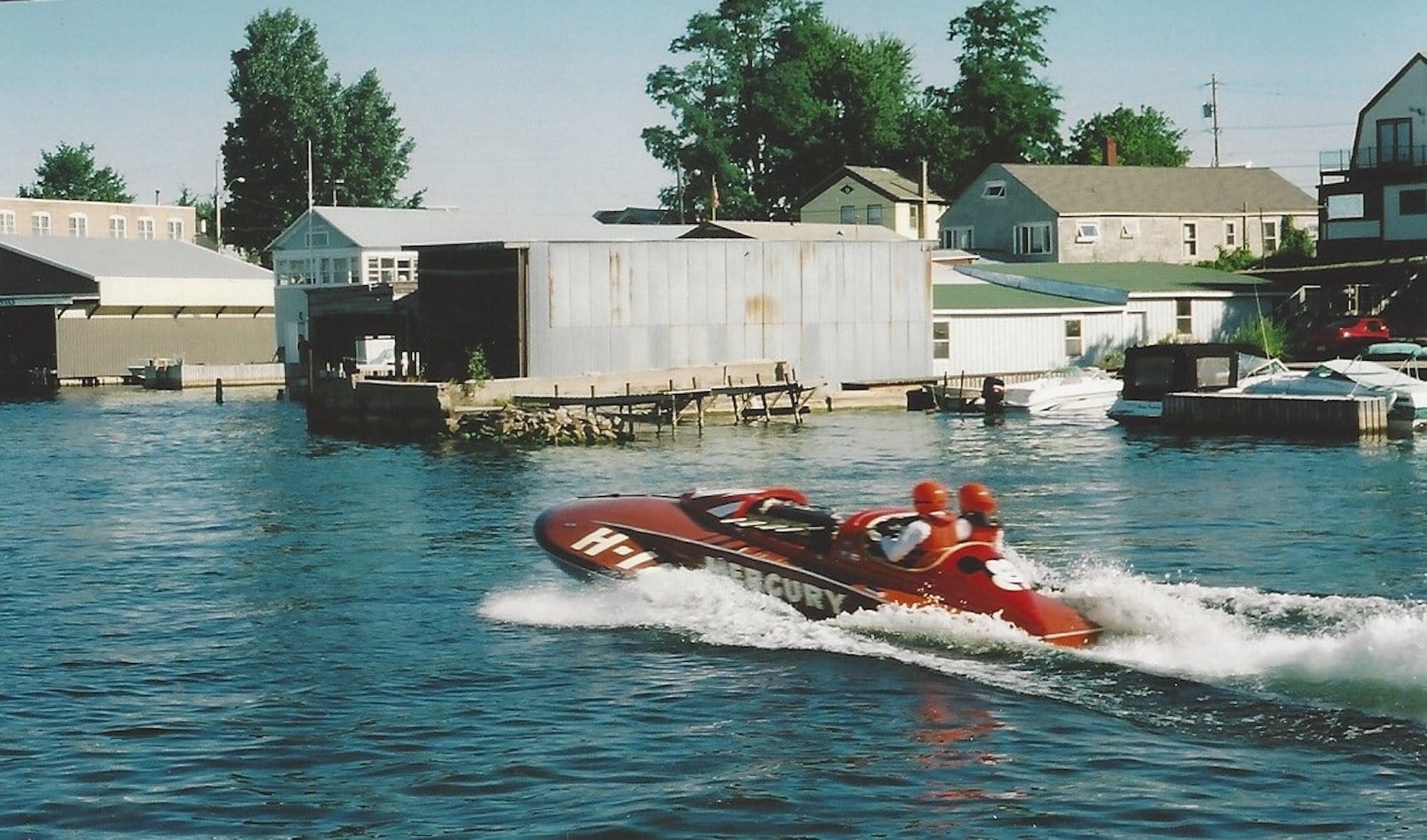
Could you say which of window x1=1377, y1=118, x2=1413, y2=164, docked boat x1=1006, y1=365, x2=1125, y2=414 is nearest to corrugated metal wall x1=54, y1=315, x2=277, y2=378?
docked boat x1=1006, y1=365, x2=1125, y2=414

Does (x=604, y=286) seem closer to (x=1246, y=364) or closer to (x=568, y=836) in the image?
(x=1246, y=364)

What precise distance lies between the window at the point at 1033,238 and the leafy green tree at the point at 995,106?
69.0 ft

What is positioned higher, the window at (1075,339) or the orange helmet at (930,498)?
the window at (1075,339)

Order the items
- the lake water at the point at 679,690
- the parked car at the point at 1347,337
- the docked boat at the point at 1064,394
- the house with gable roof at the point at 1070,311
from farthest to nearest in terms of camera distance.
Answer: the parked car at the point at 1347,337 → the house with gable roof at the point at 1070,311 → the docked boat at the point at 1064,394 → the lake water at the point at 679,690

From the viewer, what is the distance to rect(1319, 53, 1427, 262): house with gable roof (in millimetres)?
81188

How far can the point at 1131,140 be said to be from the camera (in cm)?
12156

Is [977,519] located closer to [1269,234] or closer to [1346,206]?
[1346,206]

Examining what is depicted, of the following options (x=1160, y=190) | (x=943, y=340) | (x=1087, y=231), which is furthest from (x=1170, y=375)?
(x=1160, y=190)

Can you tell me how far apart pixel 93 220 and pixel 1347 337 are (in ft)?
270

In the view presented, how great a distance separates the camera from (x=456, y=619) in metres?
22.8

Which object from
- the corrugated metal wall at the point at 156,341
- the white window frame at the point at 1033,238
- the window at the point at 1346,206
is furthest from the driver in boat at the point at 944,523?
the corrugated metal wall at the point at 156,341

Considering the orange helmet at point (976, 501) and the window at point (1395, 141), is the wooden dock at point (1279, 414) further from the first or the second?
the window at point (1395, 141)

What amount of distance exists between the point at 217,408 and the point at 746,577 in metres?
50.4

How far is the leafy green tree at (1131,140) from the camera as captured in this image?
117375 mm
